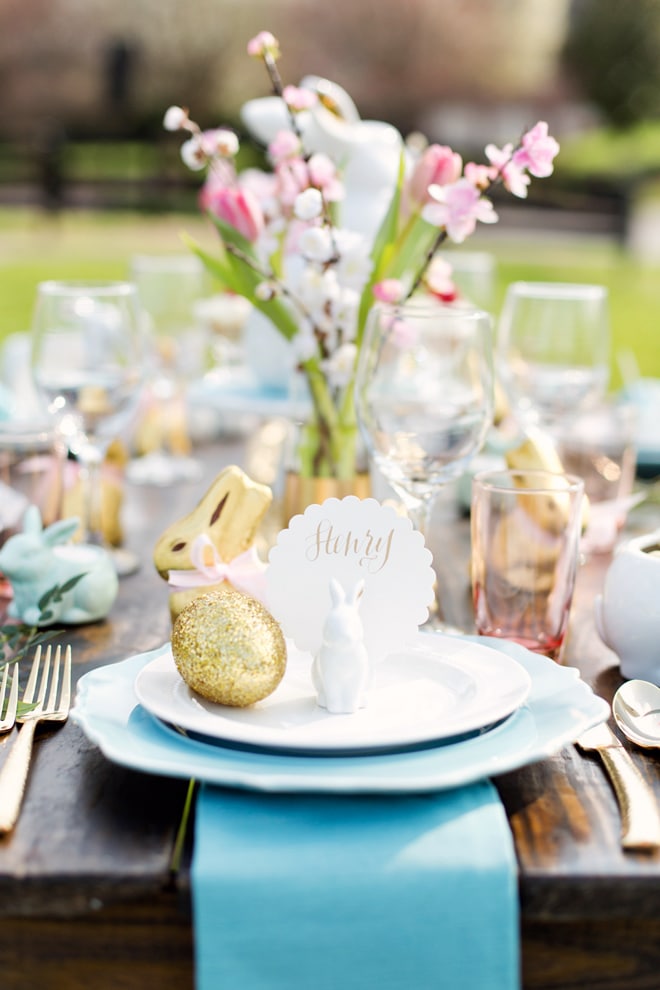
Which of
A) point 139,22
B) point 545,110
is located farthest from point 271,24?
point 545,110

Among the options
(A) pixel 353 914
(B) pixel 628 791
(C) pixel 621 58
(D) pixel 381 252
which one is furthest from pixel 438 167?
(C) pixel 621 58

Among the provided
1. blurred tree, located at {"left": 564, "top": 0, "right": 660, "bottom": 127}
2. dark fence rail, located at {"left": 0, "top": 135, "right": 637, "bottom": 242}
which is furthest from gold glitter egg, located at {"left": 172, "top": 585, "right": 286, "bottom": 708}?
blurred tree, located at {"left": 564, "top": 0, "right": 660, "bottom": 127}

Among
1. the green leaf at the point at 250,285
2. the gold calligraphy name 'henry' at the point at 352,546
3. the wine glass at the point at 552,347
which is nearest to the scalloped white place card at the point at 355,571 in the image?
the gold calligraphy name 'henry' at the point at 352,546

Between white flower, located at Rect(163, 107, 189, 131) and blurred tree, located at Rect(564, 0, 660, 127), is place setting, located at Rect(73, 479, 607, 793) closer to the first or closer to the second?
white flower, located at Rect(163, 107, 189, 131)

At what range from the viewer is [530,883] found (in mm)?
680

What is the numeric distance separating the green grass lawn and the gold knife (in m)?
6.10

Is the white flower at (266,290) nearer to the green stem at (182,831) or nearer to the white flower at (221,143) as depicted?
the white flower at (221,143)

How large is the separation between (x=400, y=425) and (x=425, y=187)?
0.99 ft

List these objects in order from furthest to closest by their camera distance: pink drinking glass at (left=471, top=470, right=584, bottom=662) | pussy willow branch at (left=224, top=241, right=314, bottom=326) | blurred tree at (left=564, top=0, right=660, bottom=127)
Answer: blurred tree at (left=564, top=0, right=660, bottom=127) < pussy willow branch at (left=224, top=241, right=314, bottom=326) < pink drinking glass at (left=471, top=470, right=584, bottom=662)

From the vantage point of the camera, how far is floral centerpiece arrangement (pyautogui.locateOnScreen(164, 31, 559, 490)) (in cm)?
119

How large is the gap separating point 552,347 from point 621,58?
60.2 feet

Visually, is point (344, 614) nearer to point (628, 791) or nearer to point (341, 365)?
point (628, 791)

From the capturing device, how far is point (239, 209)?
131 centimetres

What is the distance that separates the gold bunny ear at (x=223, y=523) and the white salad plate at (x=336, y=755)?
25cm
